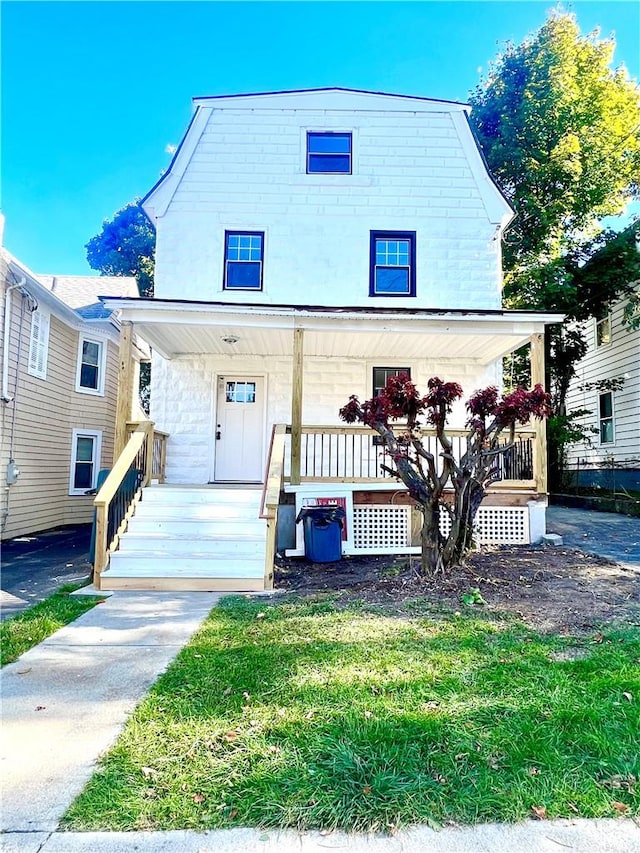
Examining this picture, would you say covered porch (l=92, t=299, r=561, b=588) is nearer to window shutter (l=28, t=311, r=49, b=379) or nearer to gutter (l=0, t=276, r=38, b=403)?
gutter (l=0, t=276, r=38, b=403)

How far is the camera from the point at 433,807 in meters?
2.11

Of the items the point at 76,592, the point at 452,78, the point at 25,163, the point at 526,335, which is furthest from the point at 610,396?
the point at 25,163

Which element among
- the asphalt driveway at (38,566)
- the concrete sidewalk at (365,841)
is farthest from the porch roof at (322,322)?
the concrete sidewalk at (365,841)

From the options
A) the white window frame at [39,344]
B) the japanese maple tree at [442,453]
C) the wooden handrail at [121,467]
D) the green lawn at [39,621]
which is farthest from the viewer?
the white window frame at [39,344]

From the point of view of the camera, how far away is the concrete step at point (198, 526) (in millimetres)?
6984

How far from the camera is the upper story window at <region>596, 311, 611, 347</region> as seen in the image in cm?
1577

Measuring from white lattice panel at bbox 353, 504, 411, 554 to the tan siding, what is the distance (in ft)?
23.3

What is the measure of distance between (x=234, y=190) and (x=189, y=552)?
7.95m

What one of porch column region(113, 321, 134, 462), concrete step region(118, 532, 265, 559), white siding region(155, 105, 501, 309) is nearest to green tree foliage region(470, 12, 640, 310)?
white siding region(155, 105, 501, 309)

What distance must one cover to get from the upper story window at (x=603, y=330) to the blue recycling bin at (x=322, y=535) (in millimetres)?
12434

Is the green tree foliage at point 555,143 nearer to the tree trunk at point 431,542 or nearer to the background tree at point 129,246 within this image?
the tree trunk at point 431,542

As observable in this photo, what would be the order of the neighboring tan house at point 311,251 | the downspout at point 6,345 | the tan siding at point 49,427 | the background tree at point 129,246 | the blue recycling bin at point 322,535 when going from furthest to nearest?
the background tree at point 129,246 → the tan siding at point 49,427 → the neighboring tan house at point 311,251 → the downspout at point 6,345 → the blue recycling bin at point 322,535

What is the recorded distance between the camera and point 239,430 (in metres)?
10.6

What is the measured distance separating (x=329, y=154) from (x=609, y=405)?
1113 centimetres
